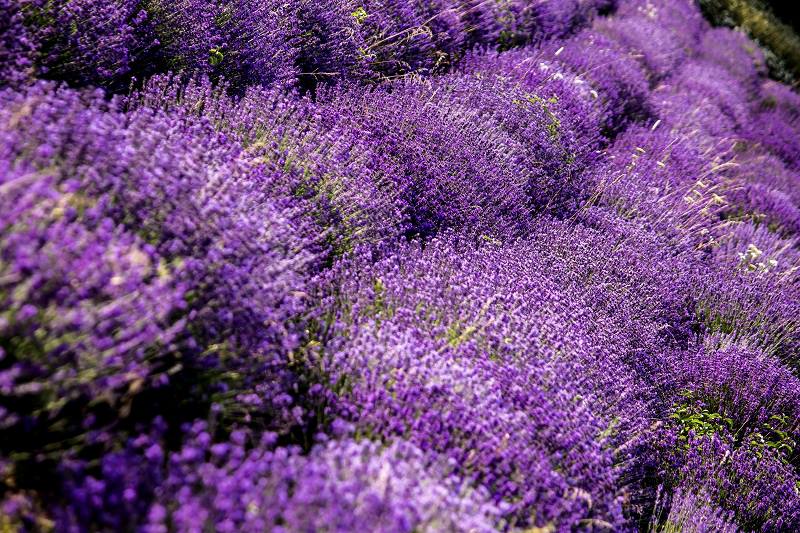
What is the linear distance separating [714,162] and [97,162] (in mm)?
5603

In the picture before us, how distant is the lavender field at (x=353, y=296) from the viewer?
147 centimetres

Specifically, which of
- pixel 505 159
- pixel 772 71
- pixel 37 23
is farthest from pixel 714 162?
pixel 772 71

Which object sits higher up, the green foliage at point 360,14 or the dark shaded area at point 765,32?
the dark shaded area at point 765,32

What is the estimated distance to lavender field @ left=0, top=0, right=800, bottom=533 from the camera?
57.9 inches

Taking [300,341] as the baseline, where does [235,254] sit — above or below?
above

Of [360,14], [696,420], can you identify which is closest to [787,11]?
[360,14]

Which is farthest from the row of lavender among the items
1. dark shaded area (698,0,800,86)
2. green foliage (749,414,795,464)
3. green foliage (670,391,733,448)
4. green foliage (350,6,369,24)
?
dark shaded area (698,0,800,86)

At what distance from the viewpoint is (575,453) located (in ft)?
7.29

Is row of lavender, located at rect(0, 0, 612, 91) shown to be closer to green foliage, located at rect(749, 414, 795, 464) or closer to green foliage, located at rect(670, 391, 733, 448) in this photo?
green foliage, located at rect(670, 391, 733, 448)

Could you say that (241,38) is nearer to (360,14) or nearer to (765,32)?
(360,14)

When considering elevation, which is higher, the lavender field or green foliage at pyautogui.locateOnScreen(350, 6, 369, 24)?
green foliage at pyautogui.locateOnScreen(350, 6, 369, 24)

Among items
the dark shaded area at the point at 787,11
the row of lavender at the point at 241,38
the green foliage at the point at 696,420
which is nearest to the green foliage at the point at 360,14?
the row of lavender at the point at 241,38

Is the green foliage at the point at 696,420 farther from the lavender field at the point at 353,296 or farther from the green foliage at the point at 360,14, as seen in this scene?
the green foliage at the point at 360,14

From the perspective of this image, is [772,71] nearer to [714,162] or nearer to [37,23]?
[714,162]
